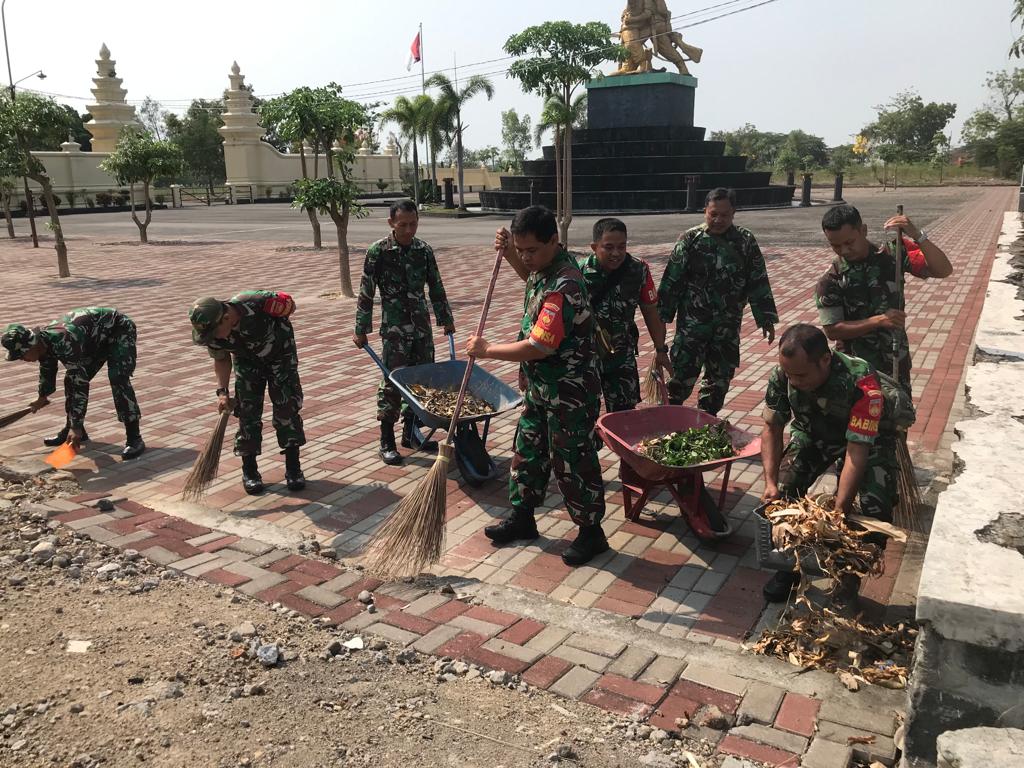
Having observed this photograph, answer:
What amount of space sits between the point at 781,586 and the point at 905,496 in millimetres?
867

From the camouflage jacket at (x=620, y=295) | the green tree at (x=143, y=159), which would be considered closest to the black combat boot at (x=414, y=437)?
the camouflage jacket at (x=620, y=295)

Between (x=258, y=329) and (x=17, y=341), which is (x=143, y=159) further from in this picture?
(x=258, y=329)

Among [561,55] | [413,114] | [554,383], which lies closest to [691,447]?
[554,383]

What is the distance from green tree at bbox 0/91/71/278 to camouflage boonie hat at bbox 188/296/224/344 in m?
13.0

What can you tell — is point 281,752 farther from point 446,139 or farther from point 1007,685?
point 446,139

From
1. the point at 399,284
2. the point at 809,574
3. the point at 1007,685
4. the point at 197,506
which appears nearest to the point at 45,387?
the point at 197,506

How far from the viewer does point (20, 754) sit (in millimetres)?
2533

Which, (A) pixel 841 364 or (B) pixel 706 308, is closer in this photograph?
(A) pixel 841 364

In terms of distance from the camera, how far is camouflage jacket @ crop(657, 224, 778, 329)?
16.3 ft

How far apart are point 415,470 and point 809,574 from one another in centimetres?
274

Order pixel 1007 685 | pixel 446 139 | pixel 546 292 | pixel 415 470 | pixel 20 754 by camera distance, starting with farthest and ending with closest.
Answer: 1. pixel 446 139
2. pixel 415 470
3. pixel 546 292
4. pixel 20 754
5. pixel 1007 685

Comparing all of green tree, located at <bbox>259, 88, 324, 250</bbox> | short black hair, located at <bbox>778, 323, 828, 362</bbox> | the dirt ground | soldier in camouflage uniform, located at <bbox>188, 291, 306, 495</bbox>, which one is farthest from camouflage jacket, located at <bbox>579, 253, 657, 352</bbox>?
green tree, located at <bbox>259, 88, 324, 250</bbox>

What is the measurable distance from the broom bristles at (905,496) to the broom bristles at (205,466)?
3.73m

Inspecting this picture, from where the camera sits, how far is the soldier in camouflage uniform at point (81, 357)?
17.4 feet
